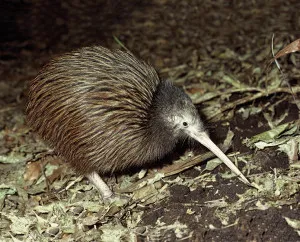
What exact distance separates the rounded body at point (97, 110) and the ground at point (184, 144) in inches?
14.0

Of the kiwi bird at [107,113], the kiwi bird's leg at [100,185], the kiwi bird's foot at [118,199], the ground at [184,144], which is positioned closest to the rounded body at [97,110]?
the kiwi bird at [107,113]

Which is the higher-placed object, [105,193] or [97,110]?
[97,110]

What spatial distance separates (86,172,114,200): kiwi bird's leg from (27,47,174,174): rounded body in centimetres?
10

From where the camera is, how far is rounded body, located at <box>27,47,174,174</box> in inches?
155

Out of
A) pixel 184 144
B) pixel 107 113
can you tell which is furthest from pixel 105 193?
pixel 184 144

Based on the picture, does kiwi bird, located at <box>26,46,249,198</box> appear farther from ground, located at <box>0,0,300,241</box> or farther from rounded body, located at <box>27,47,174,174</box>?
ground, located at <box>0,0,300,241</box>

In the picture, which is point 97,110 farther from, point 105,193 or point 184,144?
point 184,144

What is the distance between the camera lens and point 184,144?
4660mm

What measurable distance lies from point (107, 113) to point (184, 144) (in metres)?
1.00

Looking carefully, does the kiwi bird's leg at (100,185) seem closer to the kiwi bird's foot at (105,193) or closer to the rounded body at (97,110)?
the kiwi bird's foot at (105,193)

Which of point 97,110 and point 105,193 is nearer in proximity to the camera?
point 97,110

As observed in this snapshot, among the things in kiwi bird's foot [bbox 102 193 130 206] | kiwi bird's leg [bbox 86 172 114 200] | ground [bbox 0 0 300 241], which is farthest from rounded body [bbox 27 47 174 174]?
ground [bbox 0 0 300 241]

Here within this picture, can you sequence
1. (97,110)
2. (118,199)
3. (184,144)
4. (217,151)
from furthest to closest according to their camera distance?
1. (184,144)
2. (118,199)
3. (217,151)
4. (97,110)

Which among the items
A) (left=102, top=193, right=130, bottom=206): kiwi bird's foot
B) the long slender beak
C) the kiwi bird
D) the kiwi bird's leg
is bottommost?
(left=102, top=193, right=130, bottom=206): kiwi bird's foot
